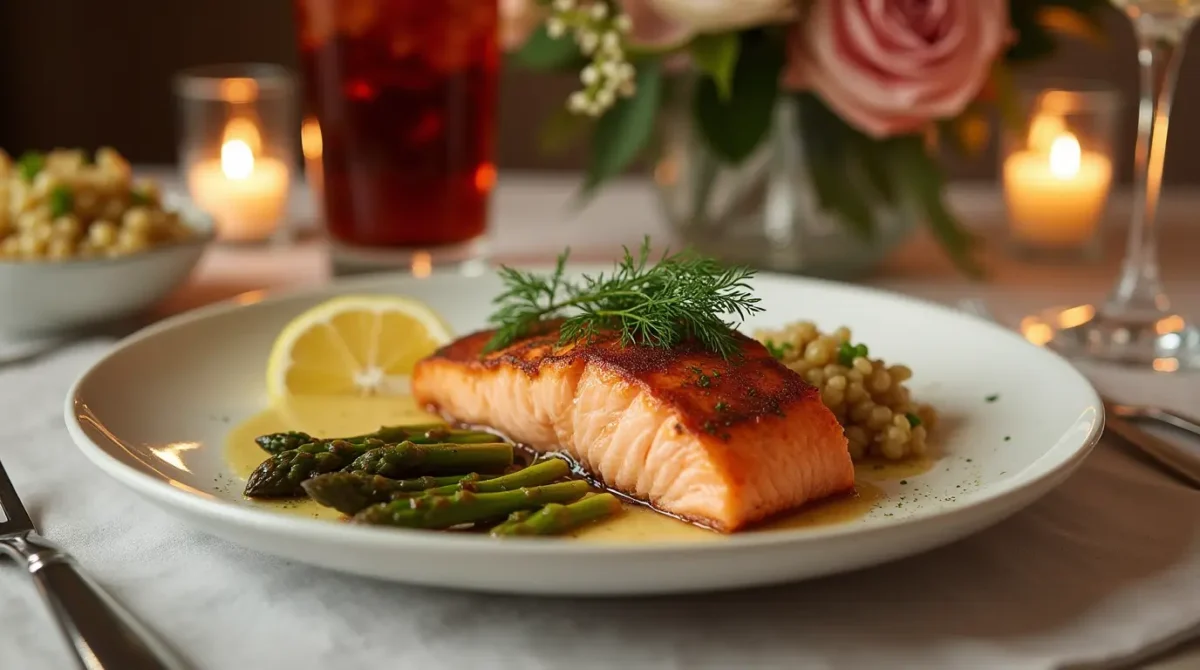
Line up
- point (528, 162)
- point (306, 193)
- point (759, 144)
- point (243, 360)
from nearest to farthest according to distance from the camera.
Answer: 1. point (243, 360)
2. point (759, 144)
3. point (306, 193)
4. point (528, 162)

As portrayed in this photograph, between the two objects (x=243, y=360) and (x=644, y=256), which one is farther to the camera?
(x=243, y=360)

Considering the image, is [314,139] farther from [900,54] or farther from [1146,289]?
[1146,289]

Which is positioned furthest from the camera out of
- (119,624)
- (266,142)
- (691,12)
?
(266,142)

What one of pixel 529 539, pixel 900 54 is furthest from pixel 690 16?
pixel 529 539

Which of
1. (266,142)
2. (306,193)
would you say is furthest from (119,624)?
(306,193)

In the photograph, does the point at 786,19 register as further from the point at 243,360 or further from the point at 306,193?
the point at 306,193

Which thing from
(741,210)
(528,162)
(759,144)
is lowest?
(528,162)
